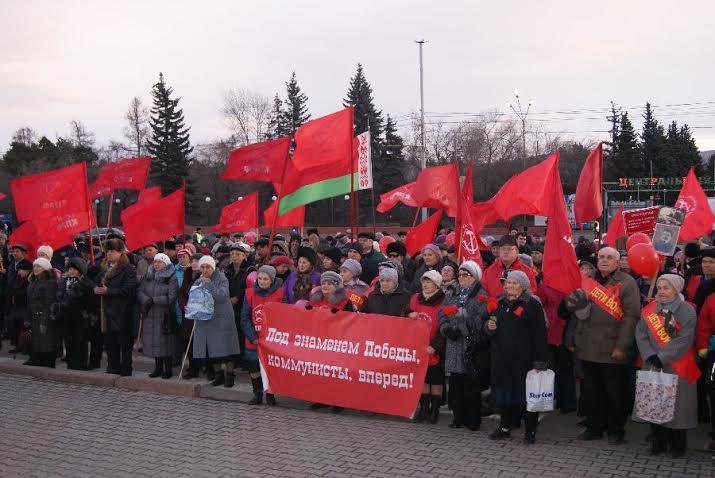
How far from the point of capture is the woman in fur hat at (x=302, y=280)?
8805 mm

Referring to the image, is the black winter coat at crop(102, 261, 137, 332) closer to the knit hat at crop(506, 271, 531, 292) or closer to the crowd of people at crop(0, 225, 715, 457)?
the crowd of people at crop(0, 225, 715, 457)

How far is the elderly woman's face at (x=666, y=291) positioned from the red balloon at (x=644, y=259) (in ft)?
2.36

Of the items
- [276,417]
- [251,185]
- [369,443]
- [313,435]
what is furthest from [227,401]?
[251,185]

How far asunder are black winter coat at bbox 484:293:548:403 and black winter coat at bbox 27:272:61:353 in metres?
6.88

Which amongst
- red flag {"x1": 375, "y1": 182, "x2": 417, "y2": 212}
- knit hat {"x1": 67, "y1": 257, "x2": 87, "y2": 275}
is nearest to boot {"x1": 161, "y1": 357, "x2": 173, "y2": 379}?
knit hat {"x1": 67, "y1": 257, "x2": 87, "y2": 275}

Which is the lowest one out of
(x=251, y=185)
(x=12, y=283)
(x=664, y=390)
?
(x=664, y=390)

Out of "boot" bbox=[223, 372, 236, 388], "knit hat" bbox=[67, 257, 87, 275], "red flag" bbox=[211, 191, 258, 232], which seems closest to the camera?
"boot" bbox=[223, 372, 236, 388]

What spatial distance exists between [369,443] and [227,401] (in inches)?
102

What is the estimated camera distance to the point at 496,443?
6.96 meters

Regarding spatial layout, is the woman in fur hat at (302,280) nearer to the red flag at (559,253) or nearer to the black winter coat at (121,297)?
the black winter coat at (121,297)

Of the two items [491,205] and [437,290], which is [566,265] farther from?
[491,205]

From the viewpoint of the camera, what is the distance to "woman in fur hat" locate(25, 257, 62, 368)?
1063 cm

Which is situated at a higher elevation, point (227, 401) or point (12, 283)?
point (12, 283)

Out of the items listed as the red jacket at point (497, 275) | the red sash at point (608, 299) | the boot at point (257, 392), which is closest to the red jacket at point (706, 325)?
the red sash at point (608, 299)
